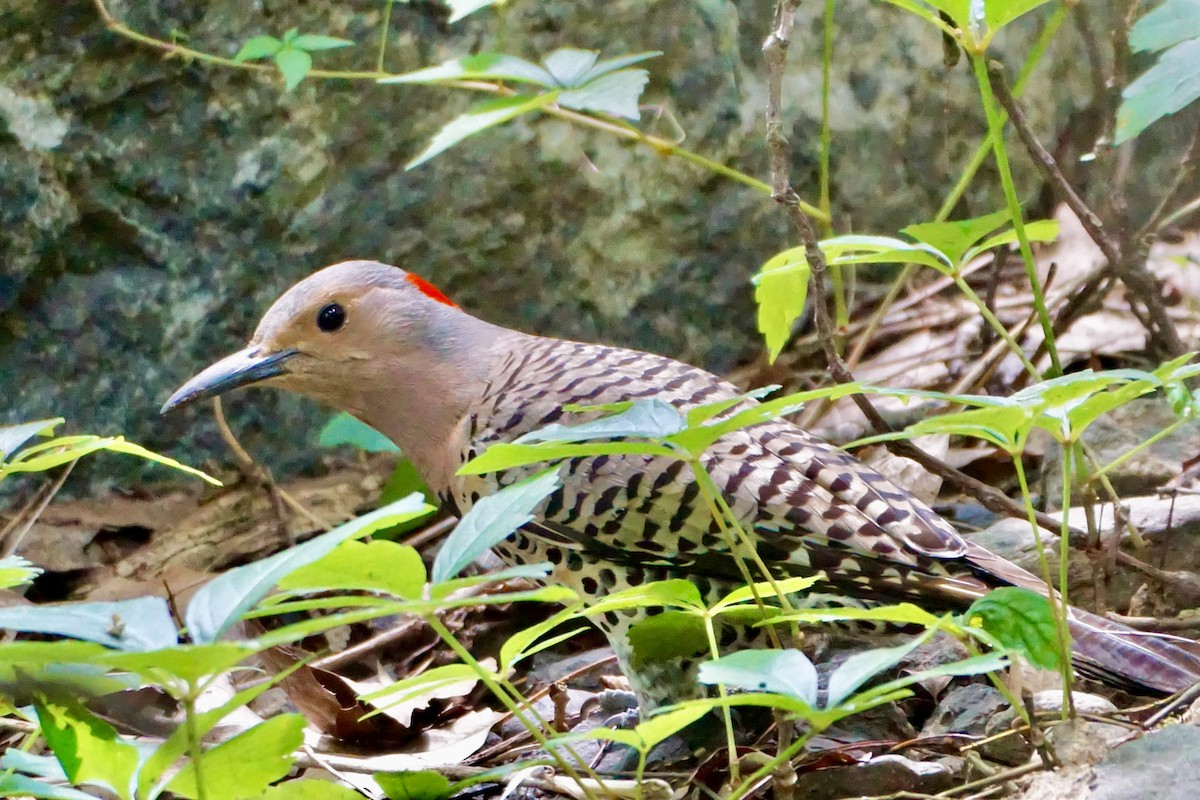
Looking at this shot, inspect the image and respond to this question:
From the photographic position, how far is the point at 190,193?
3.95 m

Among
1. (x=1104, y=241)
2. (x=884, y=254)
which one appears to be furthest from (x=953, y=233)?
(x=1104, y=241)

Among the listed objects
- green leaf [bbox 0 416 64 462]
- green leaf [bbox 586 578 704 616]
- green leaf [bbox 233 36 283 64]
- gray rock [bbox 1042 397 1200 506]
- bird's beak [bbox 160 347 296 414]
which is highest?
green leaf [bbox 233 36 283 64]

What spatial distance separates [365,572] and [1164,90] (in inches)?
55.9

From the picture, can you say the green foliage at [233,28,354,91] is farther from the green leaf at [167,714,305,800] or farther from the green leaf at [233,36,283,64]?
the green leaf at [167,714,305,800]

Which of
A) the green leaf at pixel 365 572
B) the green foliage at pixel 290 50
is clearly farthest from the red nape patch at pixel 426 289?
the green leaf at pixel 365 572

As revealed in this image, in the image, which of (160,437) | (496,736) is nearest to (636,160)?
(160,437)

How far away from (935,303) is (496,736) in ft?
9.43

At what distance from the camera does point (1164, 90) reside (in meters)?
1.98

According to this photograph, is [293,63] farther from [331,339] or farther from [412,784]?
[412,784]

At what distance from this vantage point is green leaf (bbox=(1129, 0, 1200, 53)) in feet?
6.47

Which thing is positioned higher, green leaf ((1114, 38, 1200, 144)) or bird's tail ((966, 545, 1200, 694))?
green leaf ((1114, 38, 1200, 144))

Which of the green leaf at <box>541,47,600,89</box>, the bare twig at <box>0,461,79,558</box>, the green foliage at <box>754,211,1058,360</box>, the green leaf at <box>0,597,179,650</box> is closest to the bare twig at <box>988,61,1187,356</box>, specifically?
the green foliage at <box>754,211,1058,360</box>

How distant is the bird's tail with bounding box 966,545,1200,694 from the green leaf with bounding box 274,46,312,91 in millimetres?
2344

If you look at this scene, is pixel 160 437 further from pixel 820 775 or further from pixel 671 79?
pixel 820 775
